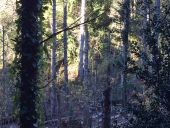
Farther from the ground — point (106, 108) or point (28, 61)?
point (28, 61)

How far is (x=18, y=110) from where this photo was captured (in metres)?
6.07

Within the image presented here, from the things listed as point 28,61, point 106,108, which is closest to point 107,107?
point 106,108

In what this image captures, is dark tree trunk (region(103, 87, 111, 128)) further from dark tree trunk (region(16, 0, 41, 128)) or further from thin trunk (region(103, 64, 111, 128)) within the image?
dark tree trunk (region(16, 0, 41, 128))

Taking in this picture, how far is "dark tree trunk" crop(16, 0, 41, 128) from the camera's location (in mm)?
6062

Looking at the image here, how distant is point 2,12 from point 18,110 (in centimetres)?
2516

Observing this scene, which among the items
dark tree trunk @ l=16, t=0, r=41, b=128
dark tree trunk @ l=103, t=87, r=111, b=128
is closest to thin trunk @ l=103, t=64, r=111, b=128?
dark tree trunk @ l=103, t=87, r=111, b=128

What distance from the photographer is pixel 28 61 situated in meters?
6.10

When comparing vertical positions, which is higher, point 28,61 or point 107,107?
point 28,61

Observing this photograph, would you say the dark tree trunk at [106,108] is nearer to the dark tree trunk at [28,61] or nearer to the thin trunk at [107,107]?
the thin trunk at [107,107]

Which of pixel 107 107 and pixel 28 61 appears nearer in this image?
pixel 28 61

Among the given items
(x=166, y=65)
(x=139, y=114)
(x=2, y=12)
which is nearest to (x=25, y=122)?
(x=139, y=114)

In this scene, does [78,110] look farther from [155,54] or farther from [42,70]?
[42,70]

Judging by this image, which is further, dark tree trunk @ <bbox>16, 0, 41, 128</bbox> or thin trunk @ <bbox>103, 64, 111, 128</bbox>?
thin trunk @ <bbox>103, 64, 111, 128</bbox>

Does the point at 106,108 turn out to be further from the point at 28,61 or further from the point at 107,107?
the point at 28,61
